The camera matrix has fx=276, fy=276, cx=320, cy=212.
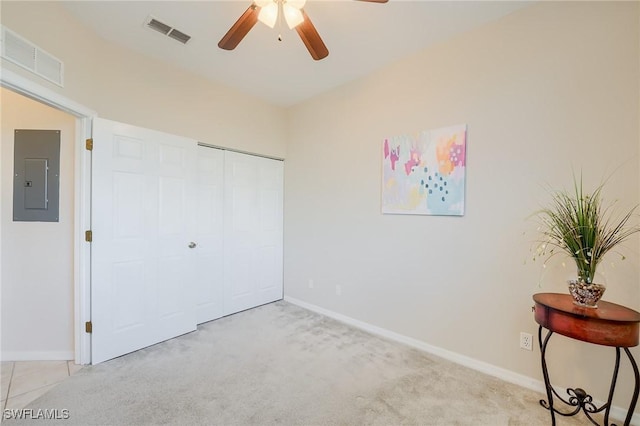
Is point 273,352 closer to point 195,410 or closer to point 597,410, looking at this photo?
point 195,410

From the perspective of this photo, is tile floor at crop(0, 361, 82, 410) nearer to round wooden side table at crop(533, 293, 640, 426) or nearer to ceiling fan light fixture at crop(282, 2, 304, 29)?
ceiling fan light fixture at crop(282, 2, 304, 29)

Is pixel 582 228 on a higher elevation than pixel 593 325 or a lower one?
higher

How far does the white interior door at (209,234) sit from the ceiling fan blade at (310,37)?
74.9 inches

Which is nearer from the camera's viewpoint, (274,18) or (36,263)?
(274,18)

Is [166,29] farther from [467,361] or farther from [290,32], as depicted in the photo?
[467,361]

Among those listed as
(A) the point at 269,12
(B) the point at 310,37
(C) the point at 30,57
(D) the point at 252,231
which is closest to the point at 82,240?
(C) the point at 30,57

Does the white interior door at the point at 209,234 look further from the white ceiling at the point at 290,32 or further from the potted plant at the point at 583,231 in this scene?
the potted plant at the point at 583,231

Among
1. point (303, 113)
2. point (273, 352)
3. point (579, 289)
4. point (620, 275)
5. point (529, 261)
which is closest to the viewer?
point (579, 289)

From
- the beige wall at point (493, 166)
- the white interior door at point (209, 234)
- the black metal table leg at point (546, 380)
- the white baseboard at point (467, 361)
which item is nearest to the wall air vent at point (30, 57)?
the white interior door at point (209, 234)

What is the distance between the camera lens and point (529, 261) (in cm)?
212

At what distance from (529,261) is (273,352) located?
2.30 metres

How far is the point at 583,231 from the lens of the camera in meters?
1.66

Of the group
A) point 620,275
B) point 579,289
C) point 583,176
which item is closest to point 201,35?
point 583,176

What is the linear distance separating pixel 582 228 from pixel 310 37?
6.85 ft
